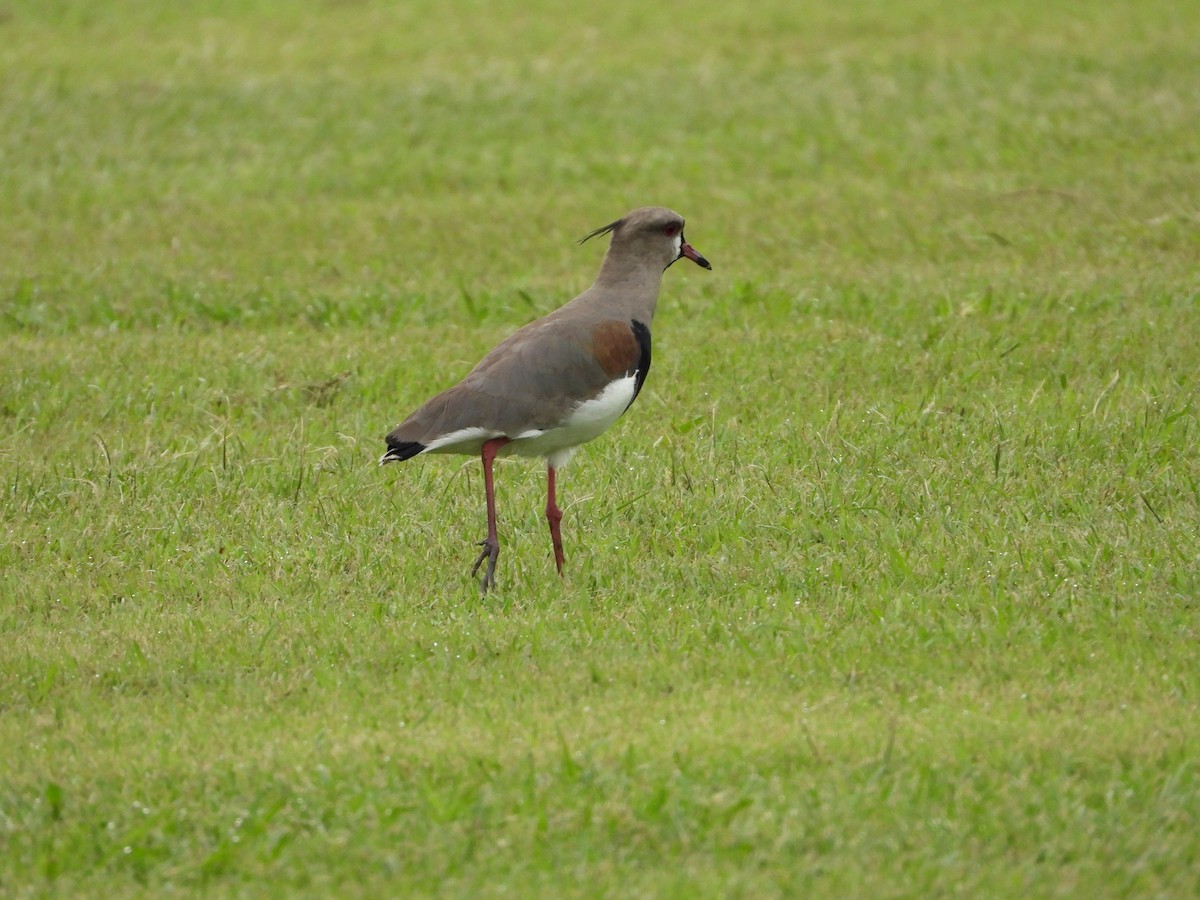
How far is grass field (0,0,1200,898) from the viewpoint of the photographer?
5.33 meters

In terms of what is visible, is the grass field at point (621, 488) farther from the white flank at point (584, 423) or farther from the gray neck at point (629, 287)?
the gray neck at point (629, 287)

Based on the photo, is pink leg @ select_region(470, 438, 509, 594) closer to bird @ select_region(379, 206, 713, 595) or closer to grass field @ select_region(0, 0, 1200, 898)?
bird @ select_region(379, 206, 713, 595)

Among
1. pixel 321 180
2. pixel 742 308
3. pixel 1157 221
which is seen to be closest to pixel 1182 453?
pixel 742 308

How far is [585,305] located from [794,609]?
1860mm

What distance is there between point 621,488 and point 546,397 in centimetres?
122

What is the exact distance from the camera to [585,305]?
7871 millimetres

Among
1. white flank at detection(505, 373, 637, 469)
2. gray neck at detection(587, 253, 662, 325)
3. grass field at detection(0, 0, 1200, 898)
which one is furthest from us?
gray neck at detection(587, 253, 662, 325)

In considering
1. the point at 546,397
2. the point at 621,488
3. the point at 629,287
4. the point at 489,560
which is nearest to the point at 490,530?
the point at 489,560

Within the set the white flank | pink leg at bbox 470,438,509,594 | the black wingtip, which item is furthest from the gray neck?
the black wingtip

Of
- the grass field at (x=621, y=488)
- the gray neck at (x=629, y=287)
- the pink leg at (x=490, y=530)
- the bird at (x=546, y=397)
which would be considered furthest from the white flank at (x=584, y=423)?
the grass field at (x=621, y=488)

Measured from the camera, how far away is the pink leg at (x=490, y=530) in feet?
23.9

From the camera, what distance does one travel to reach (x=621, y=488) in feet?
27.9

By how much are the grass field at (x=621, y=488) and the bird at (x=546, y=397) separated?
1.67ft

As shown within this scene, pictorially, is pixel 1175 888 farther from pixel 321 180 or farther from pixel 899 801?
pixel 321 180
